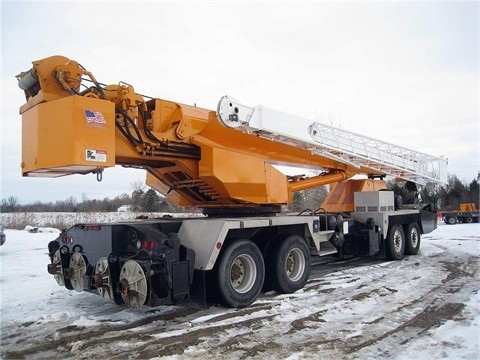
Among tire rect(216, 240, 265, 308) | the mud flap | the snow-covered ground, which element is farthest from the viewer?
tire rect(216, 240, 265, 308)

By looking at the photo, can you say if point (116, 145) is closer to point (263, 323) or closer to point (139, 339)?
point (139, 339)

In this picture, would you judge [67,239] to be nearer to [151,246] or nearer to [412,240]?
[151,246]

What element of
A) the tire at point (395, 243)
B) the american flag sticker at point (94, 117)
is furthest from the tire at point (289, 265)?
the tire at point (395, 243)

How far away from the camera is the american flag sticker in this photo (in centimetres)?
602

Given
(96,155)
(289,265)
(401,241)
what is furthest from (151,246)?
(401,241)

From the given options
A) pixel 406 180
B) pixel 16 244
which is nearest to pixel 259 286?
pixel 406 180

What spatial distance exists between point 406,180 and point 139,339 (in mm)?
10074

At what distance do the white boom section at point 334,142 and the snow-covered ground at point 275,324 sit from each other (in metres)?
2.94

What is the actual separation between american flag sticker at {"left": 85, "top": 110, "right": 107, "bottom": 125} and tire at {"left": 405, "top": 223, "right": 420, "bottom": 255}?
32.3ft

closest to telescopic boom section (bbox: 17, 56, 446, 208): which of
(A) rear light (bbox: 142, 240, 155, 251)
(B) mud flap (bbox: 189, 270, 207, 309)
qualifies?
(A) rear light (bbox: 142, 240, 155, 251)

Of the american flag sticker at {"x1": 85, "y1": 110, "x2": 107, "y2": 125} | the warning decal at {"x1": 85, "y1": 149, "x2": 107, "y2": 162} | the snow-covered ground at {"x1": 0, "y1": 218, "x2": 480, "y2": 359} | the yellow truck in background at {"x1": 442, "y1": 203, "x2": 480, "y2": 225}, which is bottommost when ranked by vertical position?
the snow-covered ground at {"x1": 0, "y1": 218, "x2": 480, "y2": 359}

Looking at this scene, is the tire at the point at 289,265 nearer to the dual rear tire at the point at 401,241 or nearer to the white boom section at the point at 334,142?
the white boom section at the point at 334,142

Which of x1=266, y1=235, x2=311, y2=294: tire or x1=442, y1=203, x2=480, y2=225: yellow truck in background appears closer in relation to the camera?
x1=266, y1=235, x2=311, y2=294: tire

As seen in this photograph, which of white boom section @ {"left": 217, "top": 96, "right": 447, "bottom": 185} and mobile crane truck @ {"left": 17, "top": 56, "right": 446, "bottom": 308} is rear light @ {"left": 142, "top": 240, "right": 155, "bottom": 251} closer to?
mobile crane truck @ {"left": 17, "top": 56, "right": 446, "bottom": 308}
